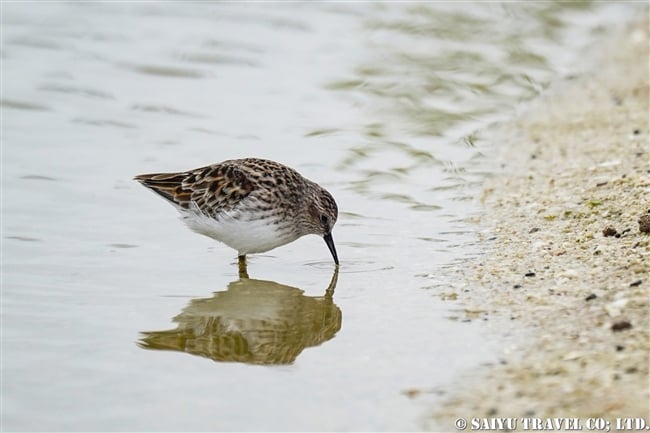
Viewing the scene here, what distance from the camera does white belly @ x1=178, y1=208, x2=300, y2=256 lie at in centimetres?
849

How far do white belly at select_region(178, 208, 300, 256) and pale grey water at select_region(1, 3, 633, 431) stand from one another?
0.72 feet

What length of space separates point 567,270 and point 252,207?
2.54 m

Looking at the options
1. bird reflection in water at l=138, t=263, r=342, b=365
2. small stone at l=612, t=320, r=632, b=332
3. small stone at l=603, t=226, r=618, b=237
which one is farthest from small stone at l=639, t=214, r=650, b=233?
bird reflection in water at l=138, t=263, r=342, b=365

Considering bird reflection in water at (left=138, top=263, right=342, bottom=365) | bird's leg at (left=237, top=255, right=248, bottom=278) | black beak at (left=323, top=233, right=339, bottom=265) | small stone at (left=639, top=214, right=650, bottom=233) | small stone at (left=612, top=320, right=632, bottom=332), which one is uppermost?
small stone at (left=639, top=214, right=650, bottom=233)

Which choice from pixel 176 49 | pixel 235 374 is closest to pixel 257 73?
pixel 176 49

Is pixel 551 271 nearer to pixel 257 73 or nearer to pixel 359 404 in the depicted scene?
pixel 359 404

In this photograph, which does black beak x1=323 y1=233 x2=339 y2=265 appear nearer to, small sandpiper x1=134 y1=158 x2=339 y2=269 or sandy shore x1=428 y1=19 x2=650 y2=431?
small sandpiper x1=134 y1=158 x2=339 y2=269

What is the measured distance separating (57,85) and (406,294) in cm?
647

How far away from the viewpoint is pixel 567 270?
285 inches

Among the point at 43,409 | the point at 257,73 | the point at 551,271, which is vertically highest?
the point at 257,73

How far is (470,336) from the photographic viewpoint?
6484 mm

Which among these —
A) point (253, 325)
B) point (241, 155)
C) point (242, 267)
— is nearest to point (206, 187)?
point (242, 267)

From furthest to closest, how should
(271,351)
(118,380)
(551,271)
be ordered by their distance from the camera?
(551,271) → (271,351) → (118,380)

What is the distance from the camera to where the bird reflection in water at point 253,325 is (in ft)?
22.4
